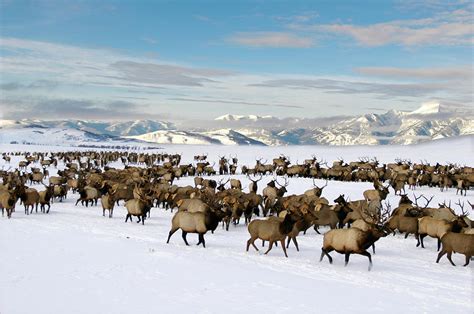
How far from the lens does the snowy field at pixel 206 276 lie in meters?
9.79

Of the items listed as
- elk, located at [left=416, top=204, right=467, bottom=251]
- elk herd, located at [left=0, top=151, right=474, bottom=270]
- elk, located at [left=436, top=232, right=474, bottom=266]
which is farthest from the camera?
elk, located at [left=416, top=204, right=467, bottom=251]

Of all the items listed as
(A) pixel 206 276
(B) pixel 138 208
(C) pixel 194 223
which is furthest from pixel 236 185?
(A) pixel 206 276

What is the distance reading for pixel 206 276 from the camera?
11898 mm

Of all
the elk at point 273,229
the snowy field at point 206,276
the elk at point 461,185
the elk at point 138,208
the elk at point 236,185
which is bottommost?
the snowy field at point 206,276

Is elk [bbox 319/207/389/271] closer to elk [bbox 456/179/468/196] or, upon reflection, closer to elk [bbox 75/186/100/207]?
elk [bbox 75/186/100/207]

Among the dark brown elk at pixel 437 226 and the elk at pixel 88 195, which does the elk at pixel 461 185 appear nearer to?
the dark brown elk at pixel 437 226

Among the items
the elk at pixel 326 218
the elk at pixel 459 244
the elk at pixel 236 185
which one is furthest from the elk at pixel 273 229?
the elk at pixel 236 185

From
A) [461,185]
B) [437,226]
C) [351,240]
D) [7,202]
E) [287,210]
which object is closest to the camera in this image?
[351,240]

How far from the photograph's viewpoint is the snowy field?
32.1 feet

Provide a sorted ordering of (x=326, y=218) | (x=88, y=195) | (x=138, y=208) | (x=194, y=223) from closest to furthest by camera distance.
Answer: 1. (x=194, y=223)
2. (x=326, y=218)
3. (x=138, y=208)
4. (x=88, y=195)

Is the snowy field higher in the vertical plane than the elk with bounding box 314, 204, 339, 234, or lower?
lower

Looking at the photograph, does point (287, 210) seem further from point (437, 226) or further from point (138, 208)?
point (138, 208)

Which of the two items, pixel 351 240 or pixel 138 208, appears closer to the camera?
pixel 351 240

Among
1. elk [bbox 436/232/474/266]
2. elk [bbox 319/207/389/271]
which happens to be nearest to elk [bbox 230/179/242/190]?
elk [bbox 436/232/474/266]
